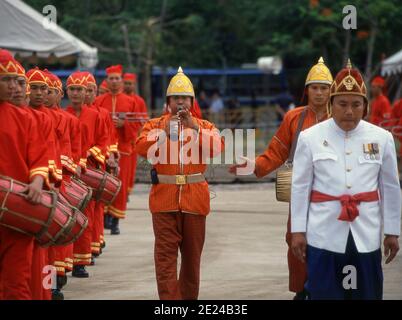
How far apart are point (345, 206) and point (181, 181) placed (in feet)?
8.66

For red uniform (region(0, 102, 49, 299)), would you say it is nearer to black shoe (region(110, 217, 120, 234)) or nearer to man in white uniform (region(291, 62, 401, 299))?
man in white uniform (region(291, 62, 401, 299))

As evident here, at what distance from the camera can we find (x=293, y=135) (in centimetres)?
1106

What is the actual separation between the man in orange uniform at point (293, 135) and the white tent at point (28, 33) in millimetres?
6507

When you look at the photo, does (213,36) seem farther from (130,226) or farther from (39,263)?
(39,263)

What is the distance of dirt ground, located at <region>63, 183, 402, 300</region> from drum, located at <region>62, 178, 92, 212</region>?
2.82 feet

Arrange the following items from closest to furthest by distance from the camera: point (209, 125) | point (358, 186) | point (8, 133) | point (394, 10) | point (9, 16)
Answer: point (358, 186), point (8, 133), point (209, 125), point (9, 16), point (394, 10)

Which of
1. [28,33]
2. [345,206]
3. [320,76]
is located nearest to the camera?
[345,206]

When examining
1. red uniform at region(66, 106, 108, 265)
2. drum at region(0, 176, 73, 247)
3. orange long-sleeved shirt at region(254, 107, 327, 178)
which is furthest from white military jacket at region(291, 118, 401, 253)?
red uniform at region(66, 106, 108, 265)

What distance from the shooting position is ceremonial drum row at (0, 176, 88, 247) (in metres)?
9.01

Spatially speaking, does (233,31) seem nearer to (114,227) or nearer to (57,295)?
(114,227)

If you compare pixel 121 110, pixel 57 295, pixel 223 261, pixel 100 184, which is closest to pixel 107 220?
pixel 121 110
